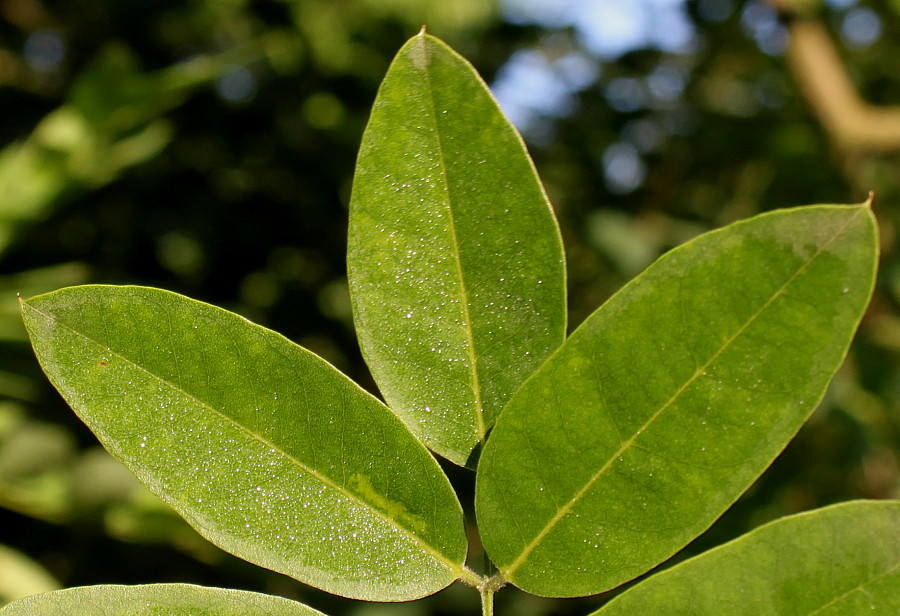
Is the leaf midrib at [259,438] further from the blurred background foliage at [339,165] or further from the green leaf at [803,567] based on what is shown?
the blurred background foliage at [339,165]

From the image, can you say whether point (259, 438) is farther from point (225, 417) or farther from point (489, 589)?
point (489, 589)

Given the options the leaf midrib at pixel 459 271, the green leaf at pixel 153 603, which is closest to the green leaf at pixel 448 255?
the leaf midrib at pixel 459 271

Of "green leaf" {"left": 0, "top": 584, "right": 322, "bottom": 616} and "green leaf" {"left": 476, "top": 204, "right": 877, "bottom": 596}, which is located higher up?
"green leaf" {"left": 476, "top": 204, "right": 877, "bottom": 596}

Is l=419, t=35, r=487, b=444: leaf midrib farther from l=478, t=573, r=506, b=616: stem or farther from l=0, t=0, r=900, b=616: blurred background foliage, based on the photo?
l=0, t=0, r=900, b=616: blurred background foliage

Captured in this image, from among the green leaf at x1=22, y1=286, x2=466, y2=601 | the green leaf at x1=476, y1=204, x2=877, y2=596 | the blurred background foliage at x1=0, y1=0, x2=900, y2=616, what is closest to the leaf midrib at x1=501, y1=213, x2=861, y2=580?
the green leaf at x1=476, y1=204, x2=877, y2=596

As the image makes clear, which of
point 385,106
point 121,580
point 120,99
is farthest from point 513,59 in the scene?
point 385,106

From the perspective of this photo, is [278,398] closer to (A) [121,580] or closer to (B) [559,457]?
(B) [559,457]
